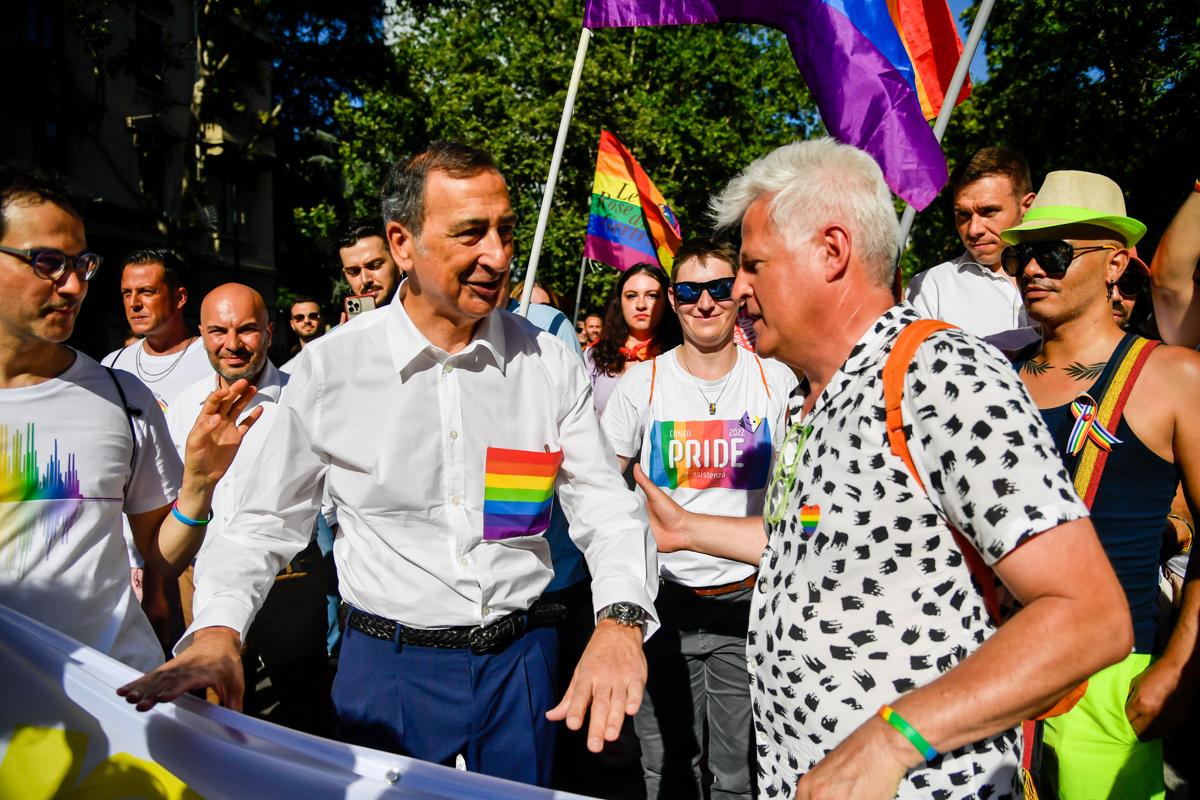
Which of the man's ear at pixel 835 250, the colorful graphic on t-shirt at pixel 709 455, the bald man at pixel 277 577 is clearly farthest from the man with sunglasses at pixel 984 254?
the bald man at pixel 277 577

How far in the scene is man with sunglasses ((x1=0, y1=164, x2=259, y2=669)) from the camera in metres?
2.42

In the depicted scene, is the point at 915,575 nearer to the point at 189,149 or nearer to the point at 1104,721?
the point at 1104,721

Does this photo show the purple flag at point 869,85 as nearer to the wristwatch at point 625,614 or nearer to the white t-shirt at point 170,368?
the wristwatch at point 625,614

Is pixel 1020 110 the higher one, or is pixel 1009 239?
pixel 1020 110

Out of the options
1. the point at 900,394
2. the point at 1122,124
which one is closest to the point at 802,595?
the point at 900,394

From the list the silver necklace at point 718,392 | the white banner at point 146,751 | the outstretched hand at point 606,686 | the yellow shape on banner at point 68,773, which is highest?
the silver necklace at point 718,392

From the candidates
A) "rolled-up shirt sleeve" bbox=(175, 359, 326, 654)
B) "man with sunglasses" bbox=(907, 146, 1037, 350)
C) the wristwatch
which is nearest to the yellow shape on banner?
"rolled-up shirt sleeve" bbox=(175, 359, 326, 654)

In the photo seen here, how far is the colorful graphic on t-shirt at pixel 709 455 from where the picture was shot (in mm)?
3785

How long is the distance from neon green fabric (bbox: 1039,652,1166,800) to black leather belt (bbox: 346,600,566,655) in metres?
1.58

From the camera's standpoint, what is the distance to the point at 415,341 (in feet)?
8.21

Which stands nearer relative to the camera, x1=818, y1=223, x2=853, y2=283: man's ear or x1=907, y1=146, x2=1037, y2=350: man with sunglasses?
x1=818, y1=223, x2=853, y2=283: man's ear

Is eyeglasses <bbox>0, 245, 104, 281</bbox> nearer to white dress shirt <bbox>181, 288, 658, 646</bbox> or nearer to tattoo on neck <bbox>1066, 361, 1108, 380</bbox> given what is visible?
white dress shirt <bbox>181, 288, 658, 646</bbox>

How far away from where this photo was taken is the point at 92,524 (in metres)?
2.53

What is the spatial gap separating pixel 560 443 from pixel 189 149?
18452 millimetres
